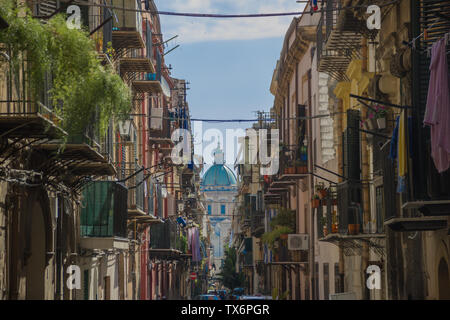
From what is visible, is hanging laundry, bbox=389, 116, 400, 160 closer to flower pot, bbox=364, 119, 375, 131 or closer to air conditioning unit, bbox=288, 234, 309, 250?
flower pot, bbox=364, 119, 375, 131

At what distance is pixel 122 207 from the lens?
25.4 meters

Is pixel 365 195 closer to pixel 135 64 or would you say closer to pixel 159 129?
pixel 135 64

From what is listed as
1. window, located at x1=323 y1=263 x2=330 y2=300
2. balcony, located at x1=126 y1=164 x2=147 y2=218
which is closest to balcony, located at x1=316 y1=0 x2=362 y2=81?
balcony, located at x1=126 y1=164 x2=147 y2=218

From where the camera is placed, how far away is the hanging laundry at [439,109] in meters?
12.7

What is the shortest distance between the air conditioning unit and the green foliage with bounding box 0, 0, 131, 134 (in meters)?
22.7

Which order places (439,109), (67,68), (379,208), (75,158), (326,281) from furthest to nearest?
(326,281) → (379,208) → (75,158) → (67,68) → (439,109)

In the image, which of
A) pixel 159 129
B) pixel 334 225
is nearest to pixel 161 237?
pixel 159 129

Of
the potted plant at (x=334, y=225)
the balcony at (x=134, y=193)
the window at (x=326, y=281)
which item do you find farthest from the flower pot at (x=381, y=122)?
the window at (x=326, y=281)

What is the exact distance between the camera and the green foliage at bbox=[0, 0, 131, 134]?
492 inches

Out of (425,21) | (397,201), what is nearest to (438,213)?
(425,21)

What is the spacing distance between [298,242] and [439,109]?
2493 cm

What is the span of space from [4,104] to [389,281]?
10.1 m

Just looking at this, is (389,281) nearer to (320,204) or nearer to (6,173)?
(320,204)

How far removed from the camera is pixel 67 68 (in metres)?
13.8
